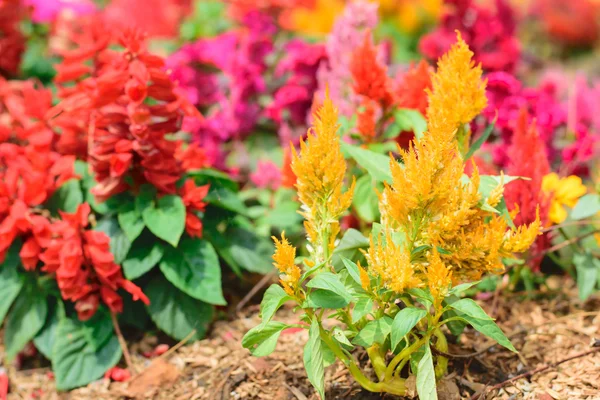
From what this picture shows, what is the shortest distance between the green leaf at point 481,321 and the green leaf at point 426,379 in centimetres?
14

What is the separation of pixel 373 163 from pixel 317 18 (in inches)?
130

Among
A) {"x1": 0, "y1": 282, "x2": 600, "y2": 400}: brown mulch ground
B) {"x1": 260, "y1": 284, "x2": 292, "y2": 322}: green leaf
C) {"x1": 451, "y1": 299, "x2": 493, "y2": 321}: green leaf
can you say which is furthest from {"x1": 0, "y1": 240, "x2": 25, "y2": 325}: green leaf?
{"x1": 451, "y1": 299, "x2": 493, "y2": 321}: green leaf

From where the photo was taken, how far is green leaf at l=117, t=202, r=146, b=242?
2128mm

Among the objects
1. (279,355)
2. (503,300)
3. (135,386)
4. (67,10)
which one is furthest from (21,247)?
(67,10)

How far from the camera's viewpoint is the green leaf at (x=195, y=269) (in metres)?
2.15

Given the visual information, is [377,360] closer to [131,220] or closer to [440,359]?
[440,359]

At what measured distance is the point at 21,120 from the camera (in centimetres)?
252

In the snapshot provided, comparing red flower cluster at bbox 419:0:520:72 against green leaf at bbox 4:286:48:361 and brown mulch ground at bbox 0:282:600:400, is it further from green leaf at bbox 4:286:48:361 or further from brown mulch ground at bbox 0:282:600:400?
green leaf at bbox 4:286:48:361

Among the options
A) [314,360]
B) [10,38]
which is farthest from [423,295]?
[10,38]

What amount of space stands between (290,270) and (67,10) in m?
3.58

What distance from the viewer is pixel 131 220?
85.6 inches

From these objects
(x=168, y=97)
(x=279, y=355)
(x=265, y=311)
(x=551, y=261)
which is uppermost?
(x=168, y=97)

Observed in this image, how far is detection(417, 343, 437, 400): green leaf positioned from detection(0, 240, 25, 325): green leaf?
1.52 metres

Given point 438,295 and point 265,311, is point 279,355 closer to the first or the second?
point 265,311
